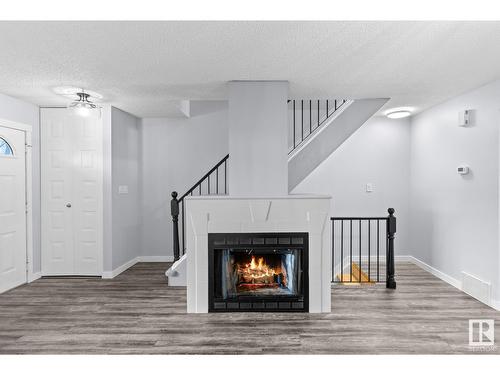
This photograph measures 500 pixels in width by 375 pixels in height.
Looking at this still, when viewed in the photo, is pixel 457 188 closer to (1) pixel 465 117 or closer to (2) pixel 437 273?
(1) pixel 465 117

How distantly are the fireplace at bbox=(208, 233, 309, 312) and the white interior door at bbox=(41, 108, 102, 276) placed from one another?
2173 mm

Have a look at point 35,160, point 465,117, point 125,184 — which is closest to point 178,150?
point 125,184

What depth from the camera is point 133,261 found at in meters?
5.50

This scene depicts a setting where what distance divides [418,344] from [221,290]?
70.9 inches

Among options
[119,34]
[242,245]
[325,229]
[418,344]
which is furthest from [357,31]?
[418,344]

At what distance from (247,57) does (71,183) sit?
10.8 feet

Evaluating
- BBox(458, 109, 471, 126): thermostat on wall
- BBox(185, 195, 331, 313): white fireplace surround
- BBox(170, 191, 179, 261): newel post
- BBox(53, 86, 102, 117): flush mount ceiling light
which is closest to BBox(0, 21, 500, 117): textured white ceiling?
BBox(53, 86, 102, 117): flush mount ceiling light

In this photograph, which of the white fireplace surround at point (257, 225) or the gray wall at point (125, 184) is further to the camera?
Result: the gray wall at point (125, 184)

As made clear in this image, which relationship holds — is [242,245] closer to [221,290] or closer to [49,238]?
[221,290]

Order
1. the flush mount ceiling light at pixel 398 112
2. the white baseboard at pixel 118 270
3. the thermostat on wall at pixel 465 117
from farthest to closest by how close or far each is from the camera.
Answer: the flush mount ceiling light at pixel 398 112, the white baseboard at pixel 118 270, the thermostat on wall at pixel 465 117

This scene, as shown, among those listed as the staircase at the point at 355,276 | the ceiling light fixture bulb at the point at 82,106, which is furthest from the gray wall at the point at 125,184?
the staircase at the point at 355,276

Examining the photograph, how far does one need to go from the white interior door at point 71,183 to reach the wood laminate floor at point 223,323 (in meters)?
0.71

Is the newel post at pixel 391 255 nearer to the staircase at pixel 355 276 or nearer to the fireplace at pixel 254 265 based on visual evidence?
the staircase at pixel 355 276

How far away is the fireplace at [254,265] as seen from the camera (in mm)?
3457
